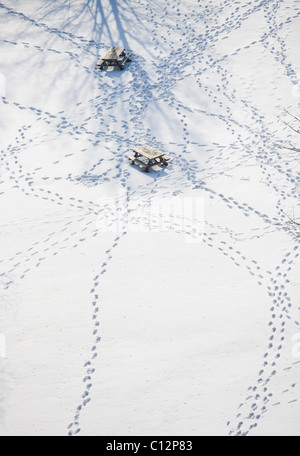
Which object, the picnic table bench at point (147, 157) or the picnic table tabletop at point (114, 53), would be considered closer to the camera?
the picnic table bench at point (147, 157)

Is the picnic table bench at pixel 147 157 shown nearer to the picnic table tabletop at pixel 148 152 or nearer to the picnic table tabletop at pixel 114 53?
the picnic table tabletop at pixel 148 152

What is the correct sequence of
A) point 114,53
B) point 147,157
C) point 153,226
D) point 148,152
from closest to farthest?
point 153,226
point 147,157
point 148,152
point 114,53

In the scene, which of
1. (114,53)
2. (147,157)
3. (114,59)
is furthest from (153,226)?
(114,53)

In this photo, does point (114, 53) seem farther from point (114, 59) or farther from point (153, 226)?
point (153, 226)

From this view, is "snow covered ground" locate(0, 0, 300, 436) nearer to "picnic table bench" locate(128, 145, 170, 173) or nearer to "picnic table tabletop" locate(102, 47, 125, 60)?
"picnic table bench" locate(128, 145, 170, 173)

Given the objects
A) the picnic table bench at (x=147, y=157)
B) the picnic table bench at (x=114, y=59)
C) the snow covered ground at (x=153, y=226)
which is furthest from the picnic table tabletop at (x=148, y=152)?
the picnic table bench at (x=114, y=59)
